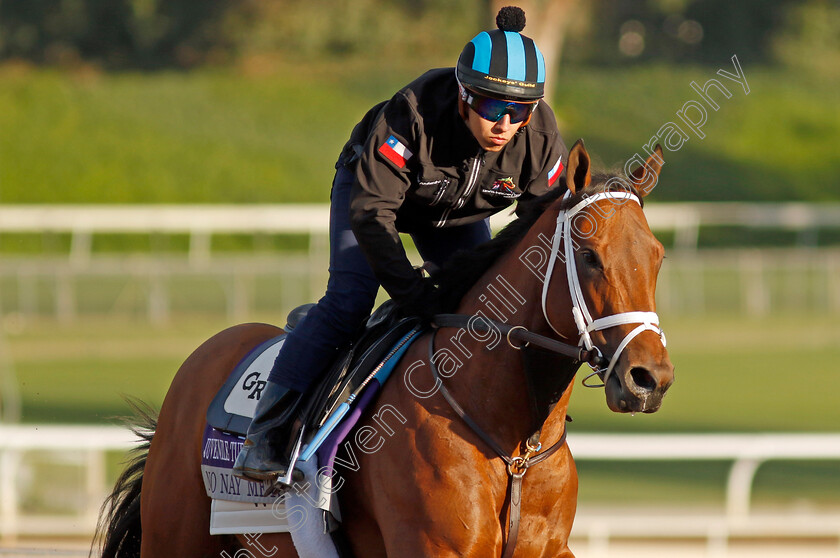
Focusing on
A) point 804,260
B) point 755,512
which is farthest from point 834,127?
point 755,512

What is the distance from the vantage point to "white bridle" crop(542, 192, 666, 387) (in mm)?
3119

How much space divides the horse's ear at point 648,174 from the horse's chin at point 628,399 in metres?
0.67

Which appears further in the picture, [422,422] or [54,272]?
[54,272]

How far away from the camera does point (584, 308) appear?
324 cm

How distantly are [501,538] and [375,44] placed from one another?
3459 cm

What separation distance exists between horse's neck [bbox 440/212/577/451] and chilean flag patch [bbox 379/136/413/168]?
1.54 feet

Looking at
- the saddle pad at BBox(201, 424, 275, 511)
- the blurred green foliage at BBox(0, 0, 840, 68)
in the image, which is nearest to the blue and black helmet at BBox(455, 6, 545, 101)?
the saddle pad at BBox(201, 424, 275, 511)

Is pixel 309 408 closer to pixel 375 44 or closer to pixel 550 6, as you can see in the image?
pixel 550 6

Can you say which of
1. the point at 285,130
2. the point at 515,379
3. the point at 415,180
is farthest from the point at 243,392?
the point at 285,130

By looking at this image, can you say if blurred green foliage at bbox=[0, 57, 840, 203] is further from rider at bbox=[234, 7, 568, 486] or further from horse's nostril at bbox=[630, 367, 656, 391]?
horse's nostril at bbox=[630, 367, 656, 391]

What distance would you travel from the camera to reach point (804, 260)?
18.9m

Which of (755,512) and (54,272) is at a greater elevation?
(54,272)

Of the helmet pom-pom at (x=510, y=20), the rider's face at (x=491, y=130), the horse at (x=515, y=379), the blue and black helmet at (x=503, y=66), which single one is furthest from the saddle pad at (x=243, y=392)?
the helmet pom-pom at (x=510, y=20)

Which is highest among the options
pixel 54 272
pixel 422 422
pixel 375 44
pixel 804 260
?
pixel 375 44
